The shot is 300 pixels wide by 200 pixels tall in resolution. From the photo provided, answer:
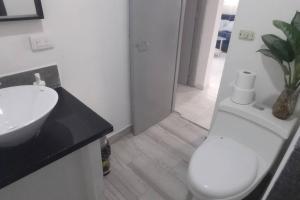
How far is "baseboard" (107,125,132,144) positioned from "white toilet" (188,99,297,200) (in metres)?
0.95

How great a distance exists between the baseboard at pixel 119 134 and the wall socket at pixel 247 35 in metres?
1.33

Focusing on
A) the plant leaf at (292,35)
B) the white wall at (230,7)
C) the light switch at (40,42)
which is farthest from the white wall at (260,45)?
the white wall at (230,7)

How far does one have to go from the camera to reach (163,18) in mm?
1787

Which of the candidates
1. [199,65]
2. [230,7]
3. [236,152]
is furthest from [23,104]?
[230,7]

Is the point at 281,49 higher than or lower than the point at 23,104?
higher

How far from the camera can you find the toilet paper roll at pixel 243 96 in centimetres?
135

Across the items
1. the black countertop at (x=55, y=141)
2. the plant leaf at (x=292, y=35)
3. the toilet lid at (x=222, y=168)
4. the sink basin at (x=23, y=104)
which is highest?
the plant leaf at (x=292, y=35)

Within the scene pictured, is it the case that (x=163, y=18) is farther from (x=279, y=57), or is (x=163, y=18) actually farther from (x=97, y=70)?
(x=279, y=57)

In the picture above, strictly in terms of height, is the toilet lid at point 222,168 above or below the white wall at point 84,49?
below

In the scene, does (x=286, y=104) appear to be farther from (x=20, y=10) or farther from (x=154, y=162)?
(x=20, y=10)

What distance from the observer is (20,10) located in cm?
104

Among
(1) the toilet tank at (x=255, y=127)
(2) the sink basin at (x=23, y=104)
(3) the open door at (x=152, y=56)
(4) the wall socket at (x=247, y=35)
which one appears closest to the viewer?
(2) the sink basin at (x=23, y=104)

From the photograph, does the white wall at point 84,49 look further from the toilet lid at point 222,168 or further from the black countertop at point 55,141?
the toilet lid at point 222,168

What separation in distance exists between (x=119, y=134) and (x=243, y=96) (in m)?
1.24
